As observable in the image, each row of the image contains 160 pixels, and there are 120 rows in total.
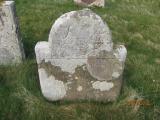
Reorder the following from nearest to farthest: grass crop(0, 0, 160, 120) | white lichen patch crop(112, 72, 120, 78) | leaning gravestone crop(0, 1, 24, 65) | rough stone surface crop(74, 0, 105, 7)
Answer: grass crop(0, 0, 160, 120) → white lichen patch crop(112, 72, 120, 78) → leaning gravestone crop(0, 1, 24, 65) → rough stone surface crop(74, 0, 105, 7)

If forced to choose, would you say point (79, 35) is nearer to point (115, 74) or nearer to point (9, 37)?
point (115, 74)

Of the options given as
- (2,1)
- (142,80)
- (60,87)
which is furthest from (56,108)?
(2,1)

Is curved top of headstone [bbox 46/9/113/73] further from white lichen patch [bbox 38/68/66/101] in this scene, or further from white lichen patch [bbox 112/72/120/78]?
white lichen patch [bbox 112/72/120/78]

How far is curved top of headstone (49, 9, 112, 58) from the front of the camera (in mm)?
5418

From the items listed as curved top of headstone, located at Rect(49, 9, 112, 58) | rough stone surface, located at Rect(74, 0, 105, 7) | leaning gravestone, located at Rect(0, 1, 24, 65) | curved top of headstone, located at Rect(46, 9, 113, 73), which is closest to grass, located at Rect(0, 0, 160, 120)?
leaning gravestone, located at Rect(0, 1, 24, 65)

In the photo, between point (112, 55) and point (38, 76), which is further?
point (38, 76)

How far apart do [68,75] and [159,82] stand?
1483mm

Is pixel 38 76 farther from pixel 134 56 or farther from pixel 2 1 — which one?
pixel 134 56

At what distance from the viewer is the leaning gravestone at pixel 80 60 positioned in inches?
215

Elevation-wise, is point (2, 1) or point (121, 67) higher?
point (2, 1)

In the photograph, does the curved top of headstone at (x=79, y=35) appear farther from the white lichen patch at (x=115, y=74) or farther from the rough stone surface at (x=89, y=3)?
the rough stone surface at (x=89, y=3)

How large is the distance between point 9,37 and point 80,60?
1406 millimetres

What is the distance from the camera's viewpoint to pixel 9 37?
21.3 feet

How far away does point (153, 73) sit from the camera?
655 centimetres
